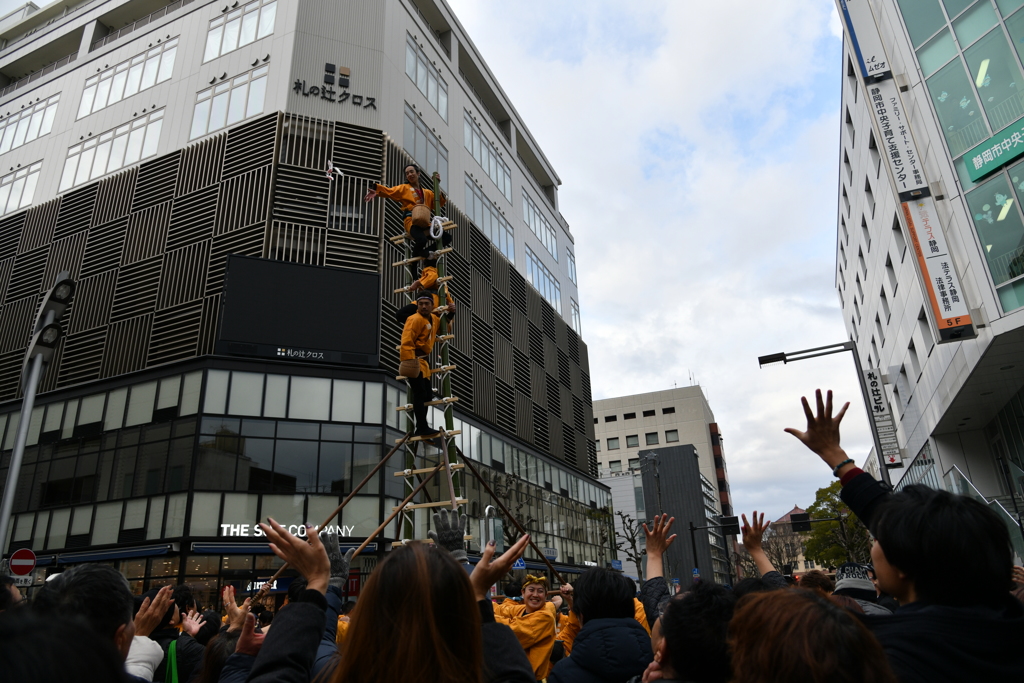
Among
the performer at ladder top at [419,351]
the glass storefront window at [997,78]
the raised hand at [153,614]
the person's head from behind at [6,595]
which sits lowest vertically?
the raised hand at [153,614]

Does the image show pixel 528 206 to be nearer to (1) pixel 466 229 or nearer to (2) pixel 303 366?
(1) pixel 466 229

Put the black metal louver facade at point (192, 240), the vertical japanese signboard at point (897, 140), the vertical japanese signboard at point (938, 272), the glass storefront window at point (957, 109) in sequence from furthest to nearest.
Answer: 1. the black metal louver facade at point (192, 240)
2. the vertical japanese signboard at point (897, 140)
3. the vertical japanese signboard at point (938, 272)
4. the glass storefront window at point (957, 109)

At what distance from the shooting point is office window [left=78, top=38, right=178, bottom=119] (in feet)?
95.6

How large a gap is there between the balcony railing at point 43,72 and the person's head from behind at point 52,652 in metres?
41.4

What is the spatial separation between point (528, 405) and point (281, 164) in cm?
1785

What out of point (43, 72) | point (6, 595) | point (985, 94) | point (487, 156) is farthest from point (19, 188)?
point (985, 94)

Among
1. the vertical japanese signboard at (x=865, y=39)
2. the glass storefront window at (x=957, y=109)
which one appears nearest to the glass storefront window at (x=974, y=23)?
the glass storefront window at (x=957, y=109)

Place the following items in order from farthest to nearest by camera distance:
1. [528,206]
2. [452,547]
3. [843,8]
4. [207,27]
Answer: [528,206]
[207,27]
[843,8]
[452,547]

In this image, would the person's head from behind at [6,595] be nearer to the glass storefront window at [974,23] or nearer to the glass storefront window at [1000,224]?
the glass storefront window at [1000,224]

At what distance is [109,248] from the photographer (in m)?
26.4

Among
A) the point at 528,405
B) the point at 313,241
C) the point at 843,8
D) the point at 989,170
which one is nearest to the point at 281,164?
the point at 313,241

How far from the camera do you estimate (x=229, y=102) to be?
26.7 meters

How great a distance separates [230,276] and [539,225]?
24.6 m

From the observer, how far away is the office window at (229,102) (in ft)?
86.0
